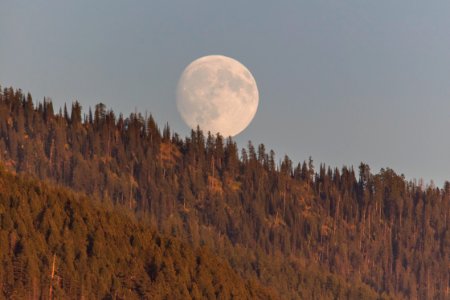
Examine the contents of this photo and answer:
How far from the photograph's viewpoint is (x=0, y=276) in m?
192

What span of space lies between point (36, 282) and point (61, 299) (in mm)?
6146

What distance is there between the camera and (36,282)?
198000mm

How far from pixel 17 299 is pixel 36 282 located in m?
11.1

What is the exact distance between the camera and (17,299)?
187m

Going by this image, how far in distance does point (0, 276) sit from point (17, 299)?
306 inches

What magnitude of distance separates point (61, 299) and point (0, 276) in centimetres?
1395

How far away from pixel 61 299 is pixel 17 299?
1399 cm

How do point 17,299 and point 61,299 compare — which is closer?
point 17,299

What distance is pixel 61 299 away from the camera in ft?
655

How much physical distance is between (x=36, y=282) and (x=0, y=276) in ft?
27.5
